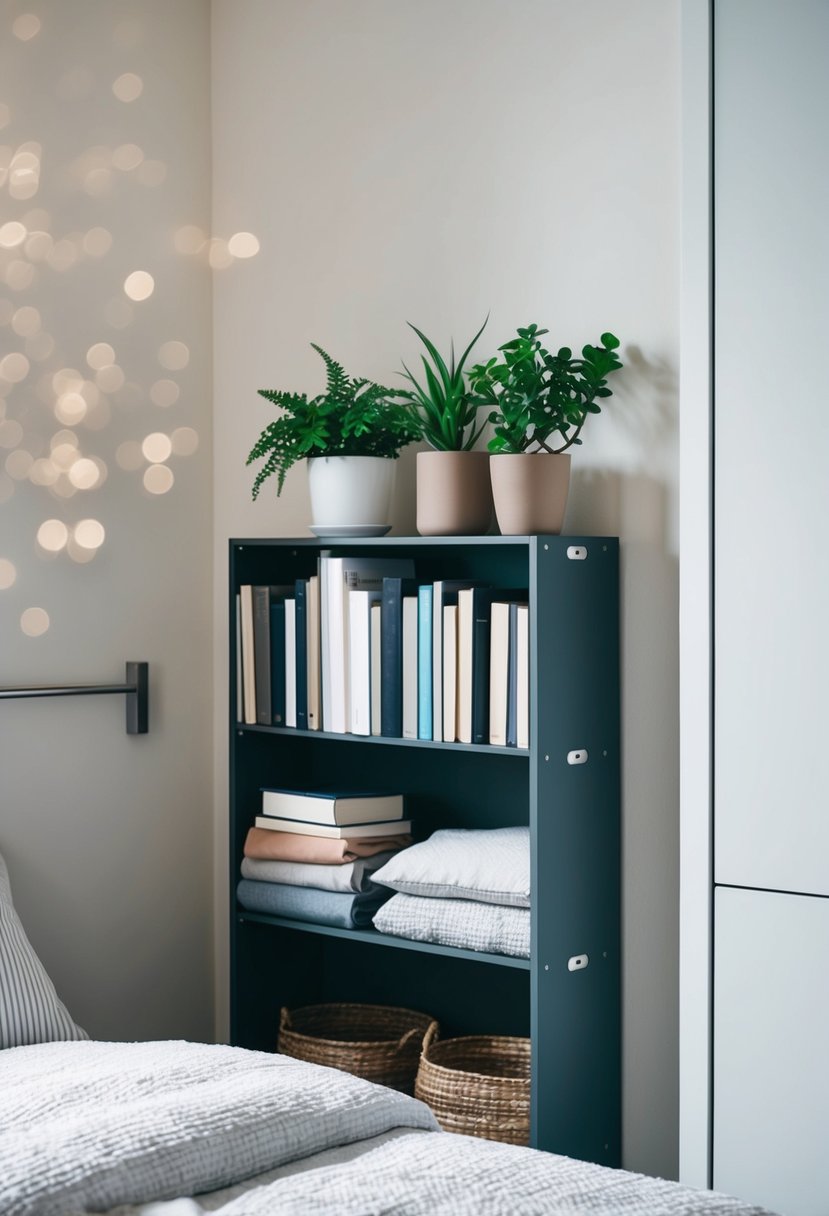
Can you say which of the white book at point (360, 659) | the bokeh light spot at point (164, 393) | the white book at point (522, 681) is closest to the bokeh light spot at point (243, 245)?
the bokeh light spot at point (164, 393)

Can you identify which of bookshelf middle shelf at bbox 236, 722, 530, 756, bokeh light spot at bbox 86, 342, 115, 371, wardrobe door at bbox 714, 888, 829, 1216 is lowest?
wardrobe door at bbox 714, 888, 829, 1216

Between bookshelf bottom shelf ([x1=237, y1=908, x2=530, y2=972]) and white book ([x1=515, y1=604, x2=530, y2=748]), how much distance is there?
0.37 meters

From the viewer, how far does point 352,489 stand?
2.42m

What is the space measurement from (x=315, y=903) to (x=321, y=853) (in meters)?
0.10

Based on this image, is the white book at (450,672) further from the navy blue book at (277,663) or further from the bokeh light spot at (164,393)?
the bokeh light spot at (164,393)

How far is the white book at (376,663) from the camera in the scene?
7.80 feet

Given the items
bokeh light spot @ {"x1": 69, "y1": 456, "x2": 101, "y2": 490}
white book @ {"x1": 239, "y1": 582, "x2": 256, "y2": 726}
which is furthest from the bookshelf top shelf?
bokeh light spot @ {"x1": 69, "y1": 456, "x2": 101, "y2": 490}

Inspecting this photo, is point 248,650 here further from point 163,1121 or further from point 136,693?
point 163,1121

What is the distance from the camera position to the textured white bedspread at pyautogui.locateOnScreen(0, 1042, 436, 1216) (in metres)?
1.32

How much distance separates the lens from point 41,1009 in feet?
6.72

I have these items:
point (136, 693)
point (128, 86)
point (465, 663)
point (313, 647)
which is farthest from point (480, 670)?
point (128, 86)

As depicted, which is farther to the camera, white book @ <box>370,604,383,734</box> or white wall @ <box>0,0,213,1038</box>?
white wall @ <box>0,0,213,1038</box>

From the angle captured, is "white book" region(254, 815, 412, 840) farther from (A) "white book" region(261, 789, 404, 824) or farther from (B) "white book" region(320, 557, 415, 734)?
(B) "white book" region(320, 557, 415, 734)

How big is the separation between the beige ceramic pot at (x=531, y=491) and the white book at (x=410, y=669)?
0.24 m
